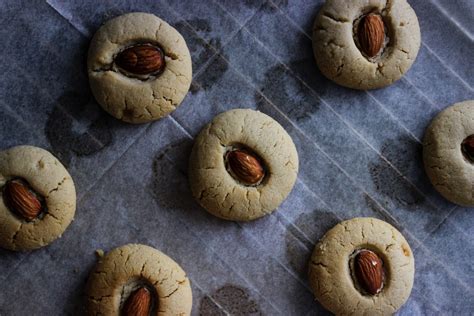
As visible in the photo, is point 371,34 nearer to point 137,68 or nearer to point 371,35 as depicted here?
point 371,35

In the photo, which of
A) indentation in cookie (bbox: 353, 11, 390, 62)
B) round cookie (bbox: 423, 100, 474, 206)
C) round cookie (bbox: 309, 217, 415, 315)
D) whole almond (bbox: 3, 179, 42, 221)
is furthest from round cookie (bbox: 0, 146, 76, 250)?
round cookie (bbox: 423, 100, 474, 206)

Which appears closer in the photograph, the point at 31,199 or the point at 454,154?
the point at 31,199

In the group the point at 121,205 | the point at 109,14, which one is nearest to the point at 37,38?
the point at 109,14

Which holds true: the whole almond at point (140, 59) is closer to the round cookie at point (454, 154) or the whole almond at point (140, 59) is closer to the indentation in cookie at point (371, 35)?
the indentation in cookie at point (371, 35)

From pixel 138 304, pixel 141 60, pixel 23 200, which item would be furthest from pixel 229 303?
pixel 141 60

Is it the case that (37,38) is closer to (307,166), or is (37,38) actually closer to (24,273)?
(24,273)

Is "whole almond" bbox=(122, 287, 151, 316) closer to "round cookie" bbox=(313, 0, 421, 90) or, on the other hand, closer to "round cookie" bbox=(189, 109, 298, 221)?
"round cookie" bbox=(189, 109, 298, 221)
